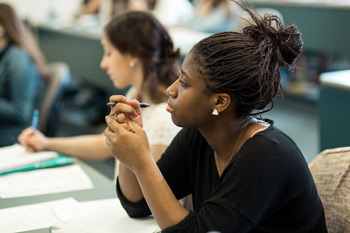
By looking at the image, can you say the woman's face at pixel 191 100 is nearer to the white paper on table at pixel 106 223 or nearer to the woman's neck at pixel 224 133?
the woman's neck at pixel 224 133

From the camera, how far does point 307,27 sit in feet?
12.4

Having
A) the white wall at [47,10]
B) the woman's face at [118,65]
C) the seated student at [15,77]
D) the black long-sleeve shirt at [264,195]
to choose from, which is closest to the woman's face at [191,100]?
the black long-sleeve shirt at [264,195]

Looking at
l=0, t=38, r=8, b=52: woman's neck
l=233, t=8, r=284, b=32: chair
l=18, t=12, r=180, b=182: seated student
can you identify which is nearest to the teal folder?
l=18, t=12, r=180, b=182: seated student

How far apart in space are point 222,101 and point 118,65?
812mm

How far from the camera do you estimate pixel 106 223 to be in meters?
1.21

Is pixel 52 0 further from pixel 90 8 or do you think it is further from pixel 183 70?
pixel 183 70

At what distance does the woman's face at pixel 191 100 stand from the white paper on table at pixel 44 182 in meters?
0.55

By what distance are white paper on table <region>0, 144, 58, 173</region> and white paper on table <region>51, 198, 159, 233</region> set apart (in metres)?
0.44

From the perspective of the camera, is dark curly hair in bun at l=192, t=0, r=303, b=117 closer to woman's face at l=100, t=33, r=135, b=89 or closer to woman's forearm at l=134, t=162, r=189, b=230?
woman's forearm at l=134, t=162, r=189, b=230

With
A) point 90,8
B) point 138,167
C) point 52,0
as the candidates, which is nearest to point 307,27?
point 90,8

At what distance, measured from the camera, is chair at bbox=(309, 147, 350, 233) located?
43.8 inches

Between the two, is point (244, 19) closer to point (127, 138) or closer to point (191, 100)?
point (191, 100)

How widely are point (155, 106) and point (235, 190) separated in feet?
2.45

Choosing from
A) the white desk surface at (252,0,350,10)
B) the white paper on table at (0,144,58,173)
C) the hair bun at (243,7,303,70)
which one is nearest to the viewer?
the hair bun at (243,7,303,70)
